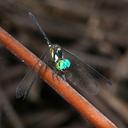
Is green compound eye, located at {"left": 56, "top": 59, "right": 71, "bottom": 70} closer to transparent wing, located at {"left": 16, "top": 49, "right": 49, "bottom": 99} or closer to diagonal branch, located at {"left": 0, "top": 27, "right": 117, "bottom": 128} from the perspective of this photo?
transparent wing, located at {"left": 16, "top": 49, "right": 49, "bottom": 99}

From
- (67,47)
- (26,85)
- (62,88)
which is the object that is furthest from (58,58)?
(67,47)

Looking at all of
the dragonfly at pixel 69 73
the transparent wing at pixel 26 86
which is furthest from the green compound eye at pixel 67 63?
the transparent wing at pixel 26 86

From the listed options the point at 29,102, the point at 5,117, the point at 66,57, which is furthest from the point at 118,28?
the point at 66,57

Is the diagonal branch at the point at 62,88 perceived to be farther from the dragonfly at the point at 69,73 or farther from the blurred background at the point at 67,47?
the blurred background at the point at 67,47

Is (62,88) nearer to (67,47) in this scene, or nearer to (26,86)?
(26,86)

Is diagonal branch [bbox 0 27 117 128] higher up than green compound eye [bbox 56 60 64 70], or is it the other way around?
diagonal branch [bbox 0 27 117 128]

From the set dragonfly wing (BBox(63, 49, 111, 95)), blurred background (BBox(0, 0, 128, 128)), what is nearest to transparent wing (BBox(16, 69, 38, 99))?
dragonfly wing (BBox(63, 49, 111, 95))

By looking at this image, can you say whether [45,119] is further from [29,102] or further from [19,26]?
[19,26]
